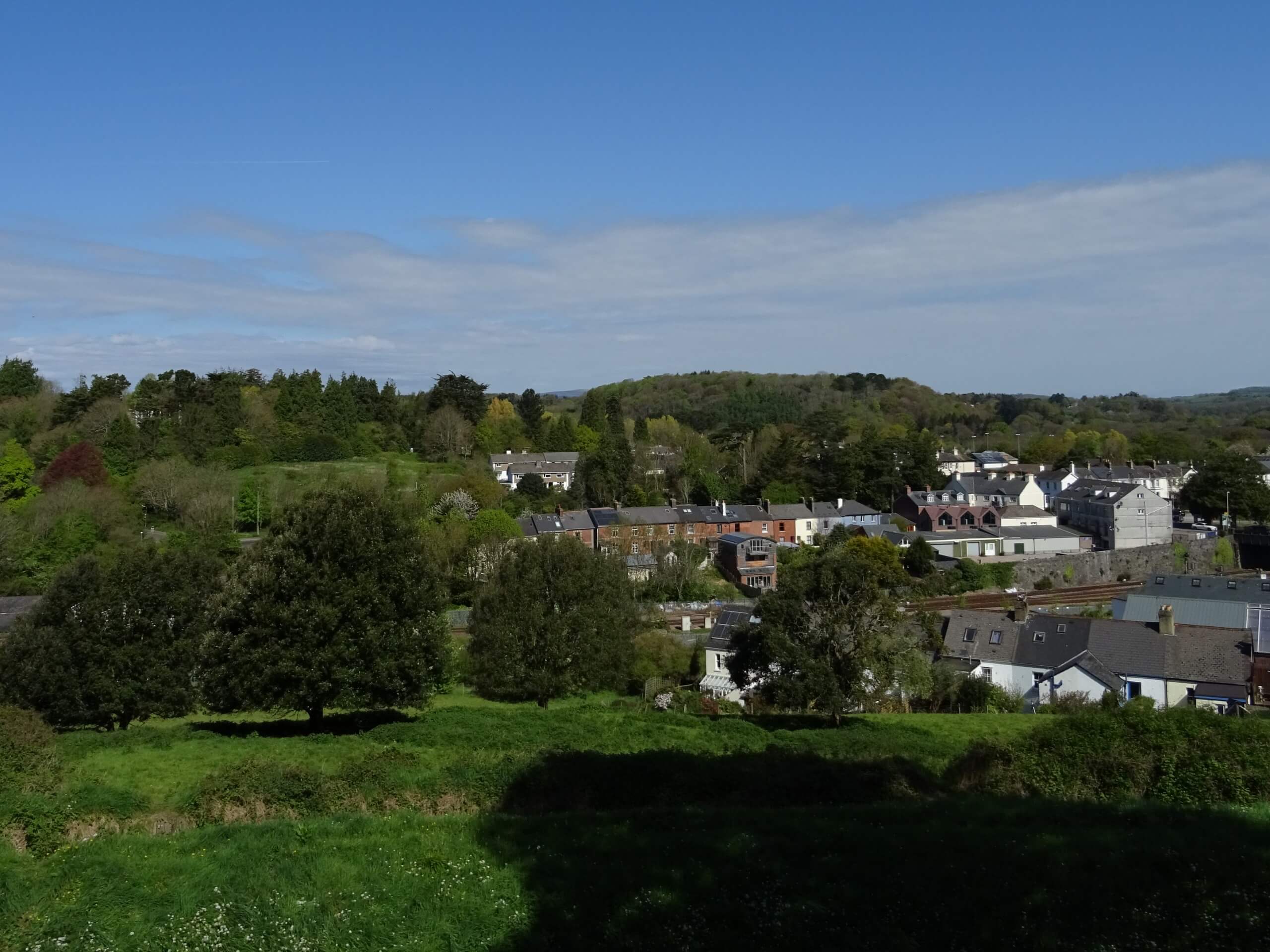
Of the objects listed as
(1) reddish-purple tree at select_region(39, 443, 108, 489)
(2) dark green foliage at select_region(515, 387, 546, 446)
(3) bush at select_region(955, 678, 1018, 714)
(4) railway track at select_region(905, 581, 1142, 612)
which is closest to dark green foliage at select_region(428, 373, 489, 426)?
(2) dark green foliage at select_region(515, 387, 546, 446)

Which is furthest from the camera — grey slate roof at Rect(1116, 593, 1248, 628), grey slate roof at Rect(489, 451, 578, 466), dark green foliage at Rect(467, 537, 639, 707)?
grey slate roof at Rect(489, 451, 578, 466)

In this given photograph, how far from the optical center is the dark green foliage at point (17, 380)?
253 ft

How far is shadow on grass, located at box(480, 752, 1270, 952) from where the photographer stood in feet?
27.0

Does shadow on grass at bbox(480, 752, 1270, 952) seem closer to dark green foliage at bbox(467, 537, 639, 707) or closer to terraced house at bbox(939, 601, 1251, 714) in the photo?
dark green foliage at bbox(467, 537, 639, 707)

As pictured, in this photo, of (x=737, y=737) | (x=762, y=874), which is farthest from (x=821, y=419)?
(x=762, y=874)

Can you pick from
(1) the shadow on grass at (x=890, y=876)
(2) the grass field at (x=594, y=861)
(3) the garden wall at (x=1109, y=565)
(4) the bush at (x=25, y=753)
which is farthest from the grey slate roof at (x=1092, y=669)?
(4) the bush at (x=25, y=753)

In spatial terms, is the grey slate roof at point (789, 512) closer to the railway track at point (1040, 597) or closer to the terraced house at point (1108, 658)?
the railway track at point (1040, 597)

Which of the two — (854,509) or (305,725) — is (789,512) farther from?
(305,725)

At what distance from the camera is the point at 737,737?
18.0 meters

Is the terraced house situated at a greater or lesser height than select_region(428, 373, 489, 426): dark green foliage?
lesser

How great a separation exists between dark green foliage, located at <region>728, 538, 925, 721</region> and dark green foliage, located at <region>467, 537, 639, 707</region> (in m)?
4.73

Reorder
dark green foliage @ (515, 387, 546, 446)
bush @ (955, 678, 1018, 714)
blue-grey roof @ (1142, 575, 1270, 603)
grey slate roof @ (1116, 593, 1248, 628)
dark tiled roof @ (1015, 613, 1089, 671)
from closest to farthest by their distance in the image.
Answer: bush @ (955, 678, 1018, 714) < dark tiled roof @ (1015, 613, 1089, 671) < grey slate roof @ (1116, 593, 1248, 628) < blue-grey roof @ (1142, 575, 1270, 603) < dark green foliage @ (515, 387, 546, 446)

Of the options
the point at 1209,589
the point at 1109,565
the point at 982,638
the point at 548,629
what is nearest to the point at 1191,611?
the point at 1209,589

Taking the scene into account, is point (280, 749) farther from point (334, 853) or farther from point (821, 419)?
point (821, 419)
